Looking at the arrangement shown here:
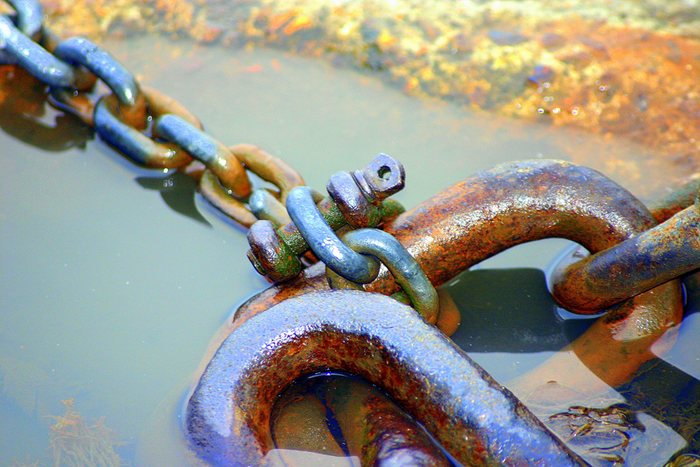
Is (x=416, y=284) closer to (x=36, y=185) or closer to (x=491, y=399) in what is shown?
(x=491, y=399)

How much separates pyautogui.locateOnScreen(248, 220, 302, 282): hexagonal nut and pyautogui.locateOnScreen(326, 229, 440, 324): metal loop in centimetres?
17

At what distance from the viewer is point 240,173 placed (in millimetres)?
2393

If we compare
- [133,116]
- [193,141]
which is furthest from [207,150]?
[133,116]

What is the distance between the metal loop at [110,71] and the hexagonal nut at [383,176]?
37.7 inches

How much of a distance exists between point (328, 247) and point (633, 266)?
2.40 ft

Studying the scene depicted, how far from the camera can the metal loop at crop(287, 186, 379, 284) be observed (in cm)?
184

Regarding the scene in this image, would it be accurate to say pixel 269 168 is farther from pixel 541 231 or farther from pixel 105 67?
pixel 541 231

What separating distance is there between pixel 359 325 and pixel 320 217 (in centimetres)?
31

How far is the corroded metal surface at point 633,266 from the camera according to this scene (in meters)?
1.79

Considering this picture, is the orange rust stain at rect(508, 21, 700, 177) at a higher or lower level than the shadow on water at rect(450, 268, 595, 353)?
higher

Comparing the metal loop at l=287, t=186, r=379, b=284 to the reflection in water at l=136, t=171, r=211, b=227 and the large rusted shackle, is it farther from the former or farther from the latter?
the reflection in water at l=136, t=171, r=211, b=227

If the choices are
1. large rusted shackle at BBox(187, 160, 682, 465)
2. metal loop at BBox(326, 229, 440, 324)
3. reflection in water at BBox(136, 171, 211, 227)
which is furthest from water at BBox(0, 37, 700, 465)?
metal loop at BBox(326, 229, 440, 324)

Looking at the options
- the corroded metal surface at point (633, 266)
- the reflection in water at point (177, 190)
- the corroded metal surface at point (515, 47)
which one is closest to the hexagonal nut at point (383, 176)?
the corroded metal surface at point (633, 266)

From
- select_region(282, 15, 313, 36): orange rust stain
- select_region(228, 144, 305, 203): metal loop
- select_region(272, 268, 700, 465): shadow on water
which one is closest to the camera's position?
select_region(272, 268, 700, 465): shadow on water
